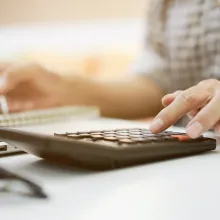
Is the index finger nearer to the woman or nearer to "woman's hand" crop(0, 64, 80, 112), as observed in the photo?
the woman

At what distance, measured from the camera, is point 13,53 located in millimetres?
1980

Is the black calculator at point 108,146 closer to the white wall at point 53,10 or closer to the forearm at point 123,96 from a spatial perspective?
the forearm at point 123,96

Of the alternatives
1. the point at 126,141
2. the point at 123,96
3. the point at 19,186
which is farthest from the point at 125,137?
the point at 123,96

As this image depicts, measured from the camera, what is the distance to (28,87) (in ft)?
3.00

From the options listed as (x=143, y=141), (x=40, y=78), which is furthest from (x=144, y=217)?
(x=40, y=78)

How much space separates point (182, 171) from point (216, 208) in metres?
0.09

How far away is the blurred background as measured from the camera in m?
1.91

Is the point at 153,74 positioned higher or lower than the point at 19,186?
higher

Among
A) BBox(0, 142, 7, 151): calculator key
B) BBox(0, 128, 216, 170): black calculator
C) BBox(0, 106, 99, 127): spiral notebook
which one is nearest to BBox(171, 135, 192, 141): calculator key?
BBox(0, 128, 216, 170): black calculator

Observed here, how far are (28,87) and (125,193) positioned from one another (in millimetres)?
638

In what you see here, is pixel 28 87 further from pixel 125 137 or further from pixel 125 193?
pixel 125 193

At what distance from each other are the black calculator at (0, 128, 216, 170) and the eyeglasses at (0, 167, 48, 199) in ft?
0.13

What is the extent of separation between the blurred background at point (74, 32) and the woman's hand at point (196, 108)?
4.41 ft

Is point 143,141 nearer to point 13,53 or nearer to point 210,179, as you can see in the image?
point 210,179
